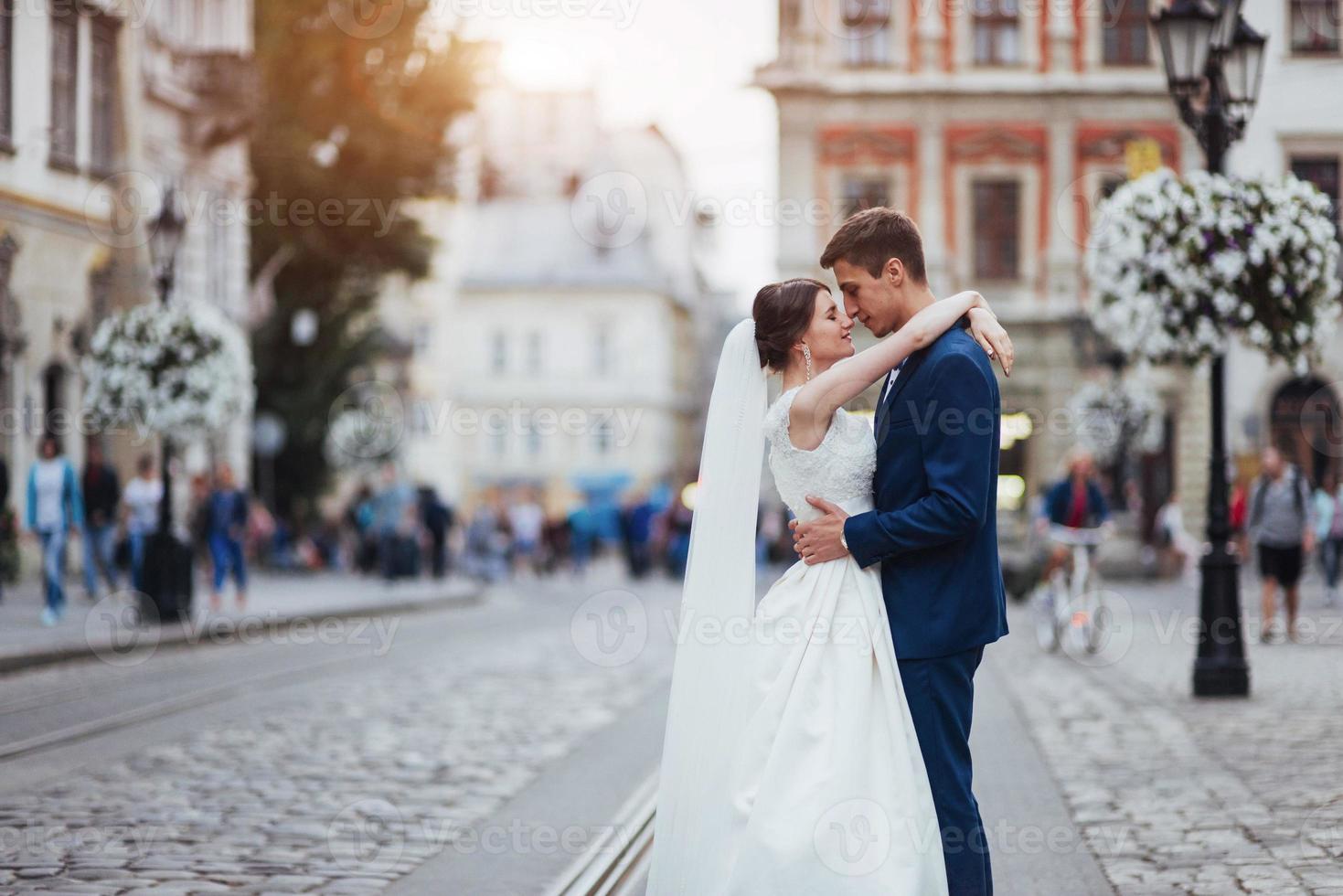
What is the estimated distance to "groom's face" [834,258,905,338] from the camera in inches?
173

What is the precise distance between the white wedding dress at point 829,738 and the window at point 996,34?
3533 centimetres

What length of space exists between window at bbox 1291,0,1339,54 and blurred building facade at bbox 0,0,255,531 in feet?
66.3

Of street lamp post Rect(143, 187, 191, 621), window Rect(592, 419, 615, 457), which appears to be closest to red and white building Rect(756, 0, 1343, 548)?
street lamp post Rect(143, 187, 191, 621)

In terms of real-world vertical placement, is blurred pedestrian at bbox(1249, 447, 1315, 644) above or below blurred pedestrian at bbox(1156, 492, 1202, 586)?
above

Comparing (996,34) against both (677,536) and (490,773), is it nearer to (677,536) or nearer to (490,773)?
(677,536)

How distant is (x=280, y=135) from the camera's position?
31.8 metres

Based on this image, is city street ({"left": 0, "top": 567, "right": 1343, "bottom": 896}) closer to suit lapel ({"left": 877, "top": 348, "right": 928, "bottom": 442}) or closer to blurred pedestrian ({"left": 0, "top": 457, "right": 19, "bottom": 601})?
suit lapel ({"left": 877, "top": 348, "right": 928, "bottom": 442})

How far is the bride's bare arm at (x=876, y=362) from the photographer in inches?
171

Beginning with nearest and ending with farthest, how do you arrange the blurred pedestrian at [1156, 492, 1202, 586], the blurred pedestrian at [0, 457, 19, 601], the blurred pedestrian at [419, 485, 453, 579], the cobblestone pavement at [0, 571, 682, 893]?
the cobblestone pavement at [0, 571, 682, 893], the blurred pedestrian at [0, 457, 19, 601], the blurred pedestrian at [419, 485, 453, 579], the blurred pedestrian at [1156, 492, 1202, 586]

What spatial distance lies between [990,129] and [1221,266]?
27.6 m

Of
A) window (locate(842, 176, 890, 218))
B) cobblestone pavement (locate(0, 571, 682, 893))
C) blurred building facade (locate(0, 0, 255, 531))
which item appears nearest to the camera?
cobblestone pavement (locate(0, 571, 682, 893))

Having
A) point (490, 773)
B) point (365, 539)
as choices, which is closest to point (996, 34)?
point (365, 539)

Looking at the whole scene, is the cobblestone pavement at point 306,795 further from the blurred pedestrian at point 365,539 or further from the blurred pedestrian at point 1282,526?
the blurred pedestrian at point 365,539

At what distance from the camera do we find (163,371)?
1812 cm
